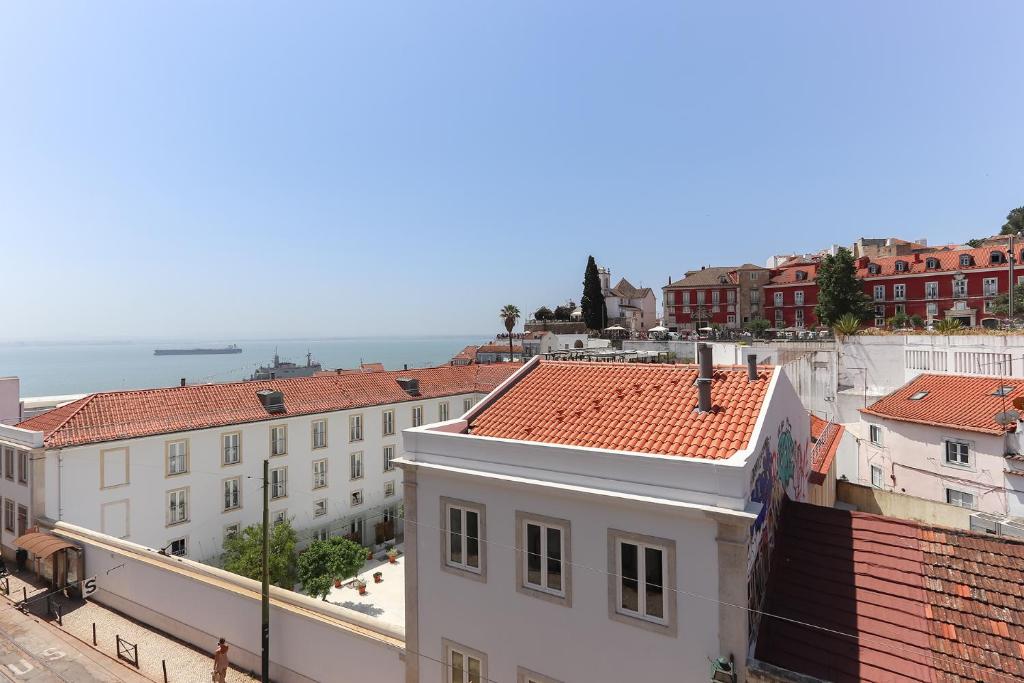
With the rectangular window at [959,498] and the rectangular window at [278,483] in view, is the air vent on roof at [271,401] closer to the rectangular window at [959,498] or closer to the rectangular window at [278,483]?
the rectangular window at [278,483]

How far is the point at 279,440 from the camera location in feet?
110

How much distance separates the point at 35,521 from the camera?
22922mm

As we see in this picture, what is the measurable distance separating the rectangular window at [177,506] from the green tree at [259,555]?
2.78 meters

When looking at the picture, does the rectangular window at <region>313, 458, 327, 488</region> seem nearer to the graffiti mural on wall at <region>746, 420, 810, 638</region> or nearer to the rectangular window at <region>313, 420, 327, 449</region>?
the rectangular window at <region>313, 420, 327, 449</region>

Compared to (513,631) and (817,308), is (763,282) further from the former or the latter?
(513,631)

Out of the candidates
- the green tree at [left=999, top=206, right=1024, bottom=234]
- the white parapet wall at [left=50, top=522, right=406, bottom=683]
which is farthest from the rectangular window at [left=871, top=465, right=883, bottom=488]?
the green tree at [left=999, top=206, right=1024, bottom=234]

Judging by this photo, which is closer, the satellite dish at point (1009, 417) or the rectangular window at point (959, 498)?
the satellite dish at point (1009, 417)

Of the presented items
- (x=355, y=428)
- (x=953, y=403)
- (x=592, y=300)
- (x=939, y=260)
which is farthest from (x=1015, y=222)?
(x=355, y=428)

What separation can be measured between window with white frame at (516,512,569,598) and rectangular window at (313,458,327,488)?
27.5 m

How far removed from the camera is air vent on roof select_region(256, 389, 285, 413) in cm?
3344

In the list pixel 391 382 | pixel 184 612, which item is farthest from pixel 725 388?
pixel 391 382

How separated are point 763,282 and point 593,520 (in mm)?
81608

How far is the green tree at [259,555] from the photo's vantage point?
26109mm

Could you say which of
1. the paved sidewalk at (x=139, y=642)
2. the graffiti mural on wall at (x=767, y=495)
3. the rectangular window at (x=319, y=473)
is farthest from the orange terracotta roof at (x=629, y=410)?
the rectangular window at (x=319, y=473)
